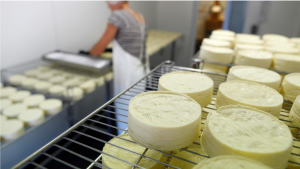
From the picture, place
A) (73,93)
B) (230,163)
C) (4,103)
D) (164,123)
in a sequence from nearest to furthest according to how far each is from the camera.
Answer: (230,163), (164,123), (4,103), (73,93)

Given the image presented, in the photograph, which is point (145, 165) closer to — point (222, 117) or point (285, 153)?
point (222, 117)

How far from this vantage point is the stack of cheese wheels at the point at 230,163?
48 centimetres

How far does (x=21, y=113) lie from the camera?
5.00 feet

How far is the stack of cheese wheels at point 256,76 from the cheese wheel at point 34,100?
153cm

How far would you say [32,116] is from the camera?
4.98 feet

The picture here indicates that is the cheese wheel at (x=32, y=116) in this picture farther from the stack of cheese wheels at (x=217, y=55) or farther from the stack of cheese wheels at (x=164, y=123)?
A: the stack of cheese wheels at (x=217, y=55)

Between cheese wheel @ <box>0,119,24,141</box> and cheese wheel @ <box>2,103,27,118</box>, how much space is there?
7cm

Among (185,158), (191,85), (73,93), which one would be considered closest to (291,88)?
(191,85)

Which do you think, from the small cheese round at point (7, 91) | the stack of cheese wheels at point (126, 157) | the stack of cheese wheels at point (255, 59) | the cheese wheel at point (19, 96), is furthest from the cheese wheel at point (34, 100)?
the stack of cheese wheels at point (255, 59)

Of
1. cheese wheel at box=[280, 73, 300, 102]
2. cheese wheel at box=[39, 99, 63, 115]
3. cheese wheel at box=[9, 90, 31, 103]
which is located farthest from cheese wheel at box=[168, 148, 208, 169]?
cheese wheel at box=[9, 90, 31, 103]

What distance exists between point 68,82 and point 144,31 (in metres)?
1.14

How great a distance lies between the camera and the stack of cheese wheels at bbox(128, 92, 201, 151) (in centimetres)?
59

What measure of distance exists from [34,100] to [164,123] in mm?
1512

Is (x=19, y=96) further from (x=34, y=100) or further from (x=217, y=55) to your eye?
(x=217, y=55)
